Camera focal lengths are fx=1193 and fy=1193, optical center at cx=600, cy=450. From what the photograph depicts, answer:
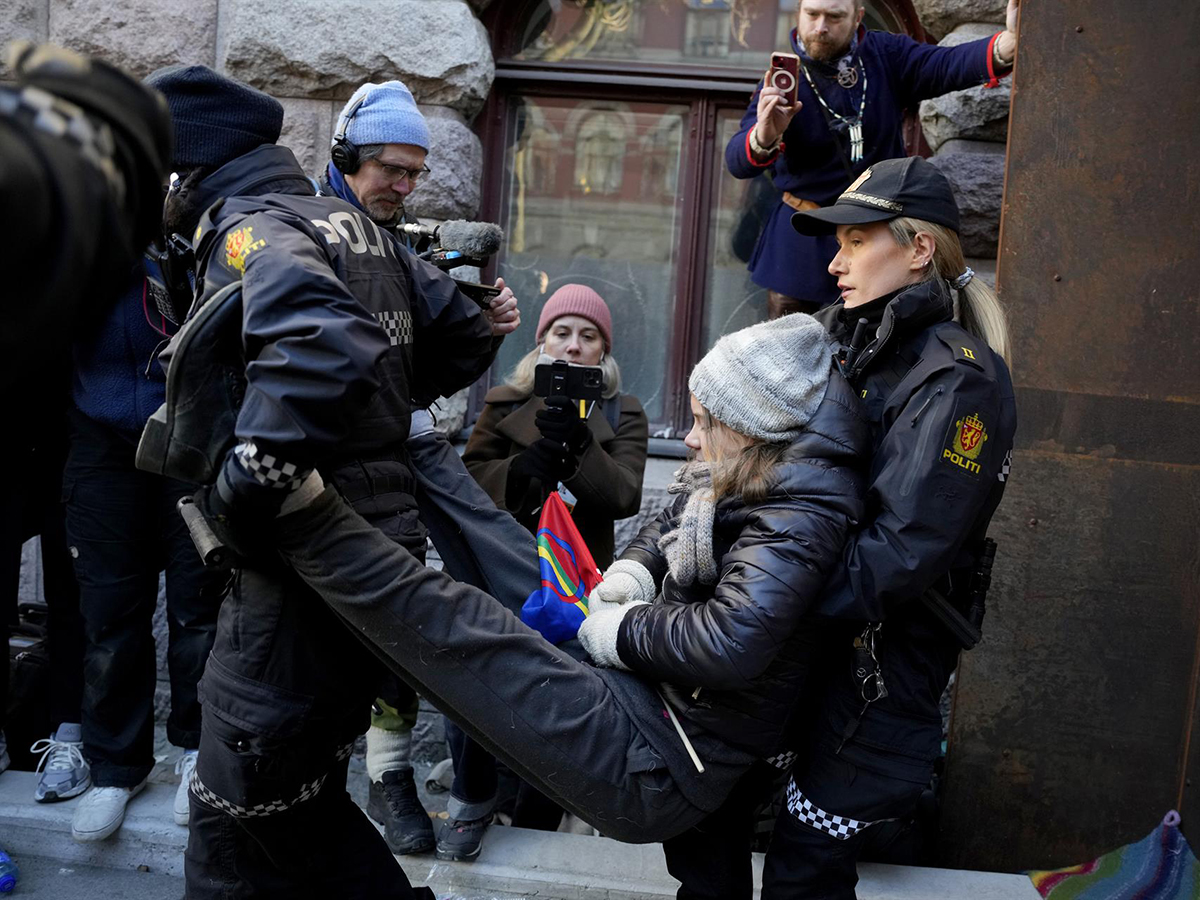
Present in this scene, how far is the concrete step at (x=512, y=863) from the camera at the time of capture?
127 inches

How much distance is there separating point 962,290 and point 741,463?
705mm

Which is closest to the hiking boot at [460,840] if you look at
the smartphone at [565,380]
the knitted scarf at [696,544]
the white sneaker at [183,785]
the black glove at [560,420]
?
the white sneaker at [183,785]

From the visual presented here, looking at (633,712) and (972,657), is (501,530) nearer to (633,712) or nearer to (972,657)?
(633,712)

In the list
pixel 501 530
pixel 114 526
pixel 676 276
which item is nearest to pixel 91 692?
pixel 114 526

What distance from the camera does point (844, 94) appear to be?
371 cm

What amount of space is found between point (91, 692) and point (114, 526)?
51 cm

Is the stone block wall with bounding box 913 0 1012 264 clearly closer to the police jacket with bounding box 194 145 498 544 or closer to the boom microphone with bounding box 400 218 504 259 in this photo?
the boom microphone with bounding box 400 218 504 259

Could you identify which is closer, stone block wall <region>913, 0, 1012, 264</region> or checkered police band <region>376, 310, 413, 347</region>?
checkered police band <region>376, 310, 413, 347</region>

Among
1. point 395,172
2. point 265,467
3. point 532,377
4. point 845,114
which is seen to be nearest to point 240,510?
A: point 265,467

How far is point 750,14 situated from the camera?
4527 millimetres

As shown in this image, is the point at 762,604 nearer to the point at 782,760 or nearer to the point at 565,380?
the point at 782,760

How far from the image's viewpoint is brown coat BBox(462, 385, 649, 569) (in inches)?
136

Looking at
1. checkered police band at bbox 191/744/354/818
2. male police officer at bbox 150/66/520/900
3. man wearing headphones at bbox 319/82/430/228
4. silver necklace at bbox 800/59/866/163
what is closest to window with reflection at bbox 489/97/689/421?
silver necklace at bbox 800/59/866/163

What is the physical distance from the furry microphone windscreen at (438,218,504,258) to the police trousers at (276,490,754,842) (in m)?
1.05
